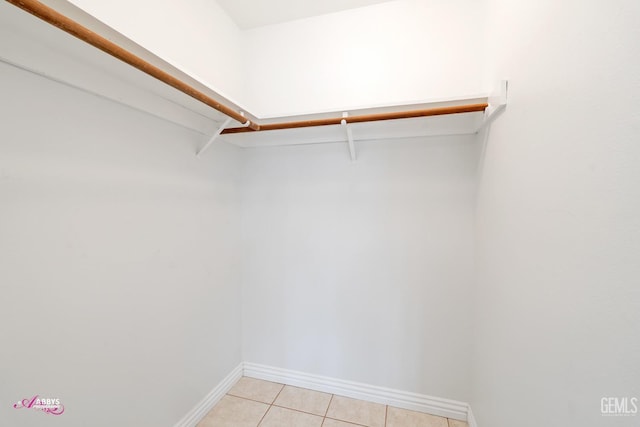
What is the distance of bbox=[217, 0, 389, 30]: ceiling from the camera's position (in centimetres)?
154

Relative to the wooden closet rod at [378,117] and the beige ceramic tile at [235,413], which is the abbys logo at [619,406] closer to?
the wooden closet rod at [378,117]

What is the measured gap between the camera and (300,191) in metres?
1.80

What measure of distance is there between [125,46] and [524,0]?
4.71ft

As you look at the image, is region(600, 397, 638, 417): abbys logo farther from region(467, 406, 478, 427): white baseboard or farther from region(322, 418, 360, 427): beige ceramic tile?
region(322, 418, 360, 427): beige ceramic tile

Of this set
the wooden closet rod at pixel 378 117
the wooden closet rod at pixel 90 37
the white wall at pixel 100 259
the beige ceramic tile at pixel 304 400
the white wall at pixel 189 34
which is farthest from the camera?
the beige ceramic tile at pixel 304 400

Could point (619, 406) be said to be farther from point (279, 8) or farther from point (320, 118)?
point (279, 8)

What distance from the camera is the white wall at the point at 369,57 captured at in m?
1.43

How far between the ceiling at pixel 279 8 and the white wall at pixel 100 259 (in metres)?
0.93

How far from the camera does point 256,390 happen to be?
1.78 metres

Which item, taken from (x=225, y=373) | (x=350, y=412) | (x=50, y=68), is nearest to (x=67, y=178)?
(x=50, y=68)

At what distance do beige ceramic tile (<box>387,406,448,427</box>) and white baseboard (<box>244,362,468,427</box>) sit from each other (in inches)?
1.1

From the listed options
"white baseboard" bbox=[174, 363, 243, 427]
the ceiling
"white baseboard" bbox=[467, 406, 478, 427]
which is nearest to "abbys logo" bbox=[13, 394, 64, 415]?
"white baseboard" bbox=[174, 363, 243, 427]

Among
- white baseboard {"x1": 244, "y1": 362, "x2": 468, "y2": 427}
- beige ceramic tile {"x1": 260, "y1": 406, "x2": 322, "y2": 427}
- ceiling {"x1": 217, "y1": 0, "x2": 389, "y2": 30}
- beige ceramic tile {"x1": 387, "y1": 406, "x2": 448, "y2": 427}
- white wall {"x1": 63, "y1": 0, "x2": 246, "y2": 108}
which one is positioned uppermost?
ceiling {"x1": 217, "y1": 0, "x2": 389, "y2": 30}

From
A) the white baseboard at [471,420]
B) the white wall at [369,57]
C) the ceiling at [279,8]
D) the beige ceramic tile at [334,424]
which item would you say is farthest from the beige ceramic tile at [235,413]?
the ceiling at [279,8]
